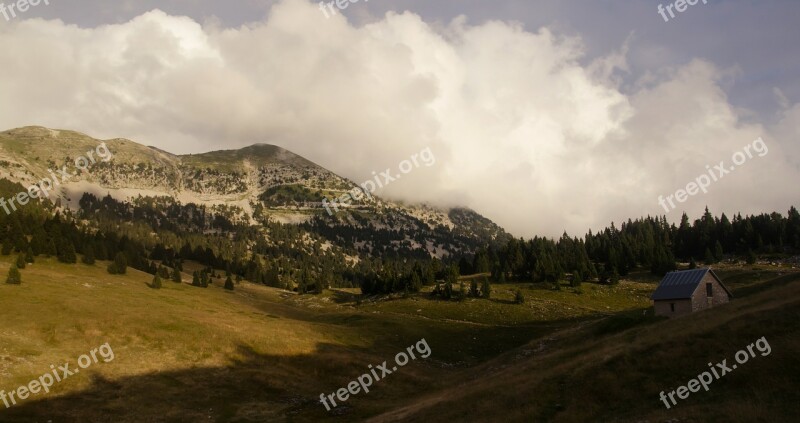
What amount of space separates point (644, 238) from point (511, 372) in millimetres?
166510

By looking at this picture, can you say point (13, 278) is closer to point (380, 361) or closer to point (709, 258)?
point (380, 361)

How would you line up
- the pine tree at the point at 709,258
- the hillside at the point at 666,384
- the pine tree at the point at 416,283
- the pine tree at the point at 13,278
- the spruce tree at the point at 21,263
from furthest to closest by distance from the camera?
the pine tree at the point at 709,258
the pine tree at the point at 416,283
the spruce tree at the point at 21,263
the pine tree at the point at 13,278
the hillside at the point at 666,384

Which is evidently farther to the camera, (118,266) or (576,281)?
(576,281)

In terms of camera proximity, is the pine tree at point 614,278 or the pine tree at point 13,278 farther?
the pine tree at point 614,278

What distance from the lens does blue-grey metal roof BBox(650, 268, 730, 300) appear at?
190 ft

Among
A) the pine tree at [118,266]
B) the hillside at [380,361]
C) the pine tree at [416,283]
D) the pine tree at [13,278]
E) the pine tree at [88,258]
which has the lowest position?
the hillside at [380,361]

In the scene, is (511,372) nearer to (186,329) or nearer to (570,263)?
(186,329)

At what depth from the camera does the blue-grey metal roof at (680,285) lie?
57.9 meters

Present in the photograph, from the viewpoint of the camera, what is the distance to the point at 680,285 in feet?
197

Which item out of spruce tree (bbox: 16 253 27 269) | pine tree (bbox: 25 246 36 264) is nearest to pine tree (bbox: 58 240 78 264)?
pine tree (bbox: 25 246 36 264)

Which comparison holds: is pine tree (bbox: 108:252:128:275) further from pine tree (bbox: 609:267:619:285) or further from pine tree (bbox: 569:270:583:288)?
pine tree (bbox: 609:267:619:285)

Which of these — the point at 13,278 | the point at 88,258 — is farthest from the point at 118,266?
the point at 13,278

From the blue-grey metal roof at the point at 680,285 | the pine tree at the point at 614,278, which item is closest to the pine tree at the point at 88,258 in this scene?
the blue-grey metal roof at the point at 680,285

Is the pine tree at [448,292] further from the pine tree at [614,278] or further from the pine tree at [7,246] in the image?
the pine tree at [7,246]
